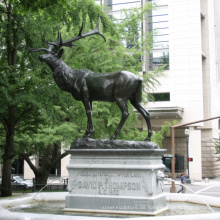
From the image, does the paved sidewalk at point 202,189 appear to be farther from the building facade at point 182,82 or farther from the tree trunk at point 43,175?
the tree trunk at point 43,175

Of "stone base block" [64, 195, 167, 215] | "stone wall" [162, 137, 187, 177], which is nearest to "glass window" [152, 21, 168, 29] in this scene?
"stone wall" [162, 137, 187, 177]

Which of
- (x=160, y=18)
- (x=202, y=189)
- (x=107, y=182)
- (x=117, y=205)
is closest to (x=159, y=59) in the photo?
(x=160, y=18)

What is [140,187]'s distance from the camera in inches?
375

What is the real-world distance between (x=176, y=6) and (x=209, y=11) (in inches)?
311

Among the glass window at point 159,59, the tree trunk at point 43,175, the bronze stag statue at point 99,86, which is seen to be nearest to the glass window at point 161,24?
the glass window at point 159,59

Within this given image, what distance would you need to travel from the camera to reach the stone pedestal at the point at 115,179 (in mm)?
9469

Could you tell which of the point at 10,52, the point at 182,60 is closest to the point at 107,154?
the point at 10,52

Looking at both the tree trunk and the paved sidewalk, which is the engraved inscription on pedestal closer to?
the paved sidewalk

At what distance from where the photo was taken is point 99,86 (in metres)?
Result: 10.5

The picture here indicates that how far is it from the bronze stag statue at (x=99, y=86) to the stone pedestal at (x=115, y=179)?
0.62 m

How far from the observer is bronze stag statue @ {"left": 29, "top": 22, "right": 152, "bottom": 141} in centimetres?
1035

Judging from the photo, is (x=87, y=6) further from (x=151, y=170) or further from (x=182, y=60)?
(x=182, y=60)

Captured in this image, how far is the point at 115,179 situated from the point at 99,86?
2.59m

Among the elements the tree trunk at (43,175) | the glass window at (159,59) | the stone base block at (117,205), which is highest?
the glass window at (159,59)
